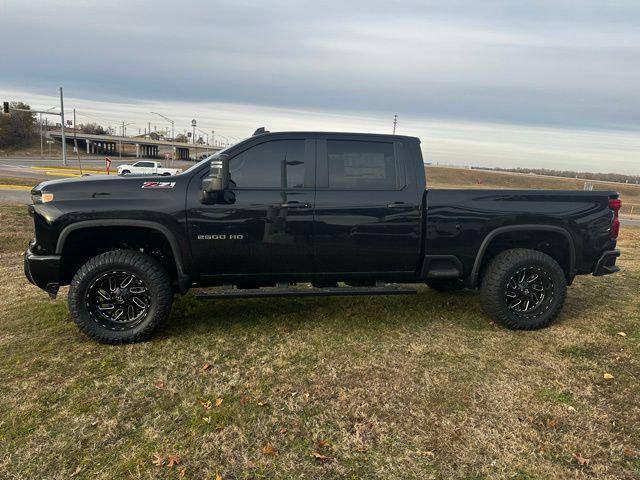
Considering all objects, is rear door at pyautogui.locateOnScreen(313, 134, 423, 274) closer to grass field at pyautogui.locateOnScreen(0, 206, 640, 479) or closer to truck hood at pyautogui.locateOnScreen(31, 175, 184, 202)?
grass field at pyautogui.locateOnScreen(0, 206, 640, 479)

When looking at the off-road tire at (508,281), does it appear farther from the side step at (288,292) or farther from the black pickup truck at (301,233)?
the side step at (288,292)

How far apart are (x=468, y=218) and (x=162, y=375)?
10.4 ft

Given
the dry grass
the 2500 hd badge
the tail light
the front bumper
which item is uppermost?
the tail light

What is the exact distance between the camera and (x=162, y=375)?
356cm

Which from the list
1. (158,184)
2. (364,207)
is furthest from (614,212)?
(158,184)

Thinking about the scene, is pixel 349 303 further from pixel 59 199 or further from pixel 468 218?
pixel 59 199

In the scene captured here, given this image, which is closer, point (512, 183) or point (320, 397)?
point (320, 397)

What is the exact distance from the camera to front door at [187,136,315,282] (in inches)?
161

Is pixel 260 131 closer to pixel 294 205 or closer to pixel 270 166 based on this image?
pixel 270 166

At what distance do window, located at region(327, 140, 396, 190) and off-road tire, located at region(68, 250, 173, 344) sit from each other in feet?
6.02

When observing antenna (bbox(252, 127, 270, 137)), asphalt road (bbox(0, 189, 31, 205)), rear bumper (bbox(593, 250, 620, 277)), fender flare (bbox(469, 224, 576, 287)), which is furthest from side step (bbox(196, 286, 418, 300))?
asphalt road (bbox(0, 189, 31, 205))

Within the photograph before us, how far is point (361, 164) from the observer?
174 inches

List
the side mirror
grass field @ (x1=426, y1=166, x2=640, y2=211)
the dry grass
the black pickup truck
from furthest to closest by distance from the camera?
grass field @ (x1=426, y1=166, x2=640, y2=211)
the dry grass
the black pickup truck
the side mirror

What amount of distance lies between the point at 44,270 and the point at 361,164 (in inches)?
120
